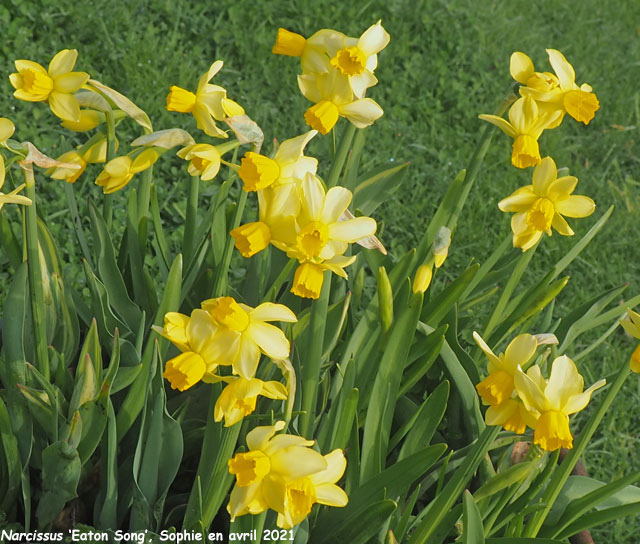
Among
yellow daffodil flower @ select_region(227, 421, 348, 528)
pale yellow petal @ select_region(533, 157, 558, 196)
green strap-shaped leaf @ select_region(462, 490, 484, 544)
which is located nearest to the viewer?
yellow daffodil flower @ select_region(227, 421, 348, 528)

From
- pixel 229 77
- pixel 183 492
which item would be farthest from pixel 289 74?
pixel 183 492

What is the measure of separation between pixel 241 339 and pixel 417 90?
2425mm

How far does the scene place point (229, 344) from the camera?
1007 millimetres

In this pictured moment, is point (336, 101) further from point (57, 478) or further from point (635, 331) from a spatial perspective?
point (57, 478)

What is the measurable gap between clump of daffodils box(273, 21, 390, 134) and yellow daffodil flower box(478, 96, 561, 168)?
0.22 m

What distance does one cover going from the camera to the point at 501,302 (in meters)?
1.62

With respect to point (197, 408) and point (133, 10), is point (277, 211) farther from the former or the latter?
point (133, 10)

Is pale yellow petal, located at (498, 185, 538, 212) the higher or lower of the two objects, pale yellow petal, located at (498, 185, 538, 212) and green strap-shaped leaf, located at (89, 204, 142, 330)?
the higher

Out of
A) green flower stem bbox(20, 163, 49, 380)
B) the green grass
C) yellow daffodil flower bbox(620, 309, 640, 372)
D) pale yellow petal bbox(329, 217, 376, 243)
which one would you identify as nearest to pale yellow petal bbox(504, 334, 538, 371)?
yellow daffodil flower bbox(620, 309, 640, 372)

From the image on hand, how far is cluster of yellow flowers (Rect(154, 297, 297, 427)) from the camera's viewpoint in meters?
1.01

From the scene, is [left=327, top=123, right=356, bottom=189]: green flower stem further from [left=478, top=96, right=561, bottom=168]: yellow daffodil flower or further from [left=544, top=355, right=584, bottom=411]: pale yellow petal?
[left=544, top=355, right=584, bottom=411]: pale yellow petal

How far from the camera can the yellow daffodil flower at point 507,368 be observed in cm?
110

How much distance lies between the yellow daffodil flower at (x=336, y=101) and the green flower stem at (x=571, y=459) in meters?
0.50

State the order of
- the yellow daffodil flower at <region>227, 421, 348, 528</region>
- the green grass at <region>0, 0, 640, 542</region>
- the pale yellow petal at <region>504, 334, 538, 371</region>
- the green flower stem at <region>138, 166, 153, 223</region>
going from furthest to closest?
the green grass at <region>0, 0, 640, 542</region> < the green flower stem at <region>138, 166, 153, 223</region> < the pale yellow petal at <region>504, 334, 538, 371</region> < the yellow daffodil flower at <region>227, 421, 348, 528</region>
